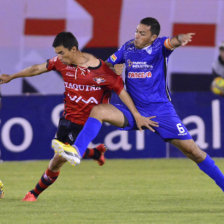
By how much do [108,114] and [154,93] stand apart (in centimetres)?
62

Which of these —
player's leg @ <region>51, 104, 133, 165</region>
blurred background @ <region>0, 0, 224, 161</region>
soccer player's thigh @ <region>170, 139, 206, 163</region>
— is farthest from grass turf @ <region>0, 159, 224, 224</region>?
blurred background @ <region>0, 0, 224, 161</region>

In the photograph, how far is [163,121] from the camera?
8.15 metres

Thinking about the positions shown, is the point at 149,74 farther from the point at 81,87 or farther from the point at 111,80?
the point at 81,87

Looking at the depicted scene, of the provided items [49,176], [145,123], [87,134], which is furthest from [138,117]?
[49,176]

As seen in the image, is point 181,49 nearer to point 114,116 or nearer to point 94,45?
point 94,45

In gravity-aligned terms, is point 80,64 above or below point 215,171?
above

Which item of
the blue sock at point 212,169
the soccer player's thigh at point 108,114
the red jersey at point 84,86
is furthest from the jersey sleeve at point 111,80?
the blue sock at point 212,169

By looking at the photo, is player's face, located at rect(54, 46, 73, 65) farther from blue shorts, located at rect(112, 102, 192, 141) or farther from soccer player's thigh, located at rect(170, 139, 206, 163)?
soccer player's thigh, located at rect(170, 139, 206, 163)

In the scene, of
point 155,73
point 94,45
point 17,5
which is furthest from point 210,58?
point 155,73

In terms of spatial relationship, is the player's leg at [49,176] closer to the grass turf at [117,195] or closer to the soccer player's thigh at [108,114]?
the grass turf at [117,195]

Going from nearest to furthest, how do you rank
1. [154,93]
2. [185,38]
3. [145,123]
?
1. [185,38]
2. [145,123]
3. [154,93]

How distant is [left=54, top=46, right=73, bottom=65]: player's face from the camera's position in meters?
8.14

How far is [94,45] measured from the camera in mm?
16078

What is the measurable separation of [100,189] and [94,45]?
6508mm
